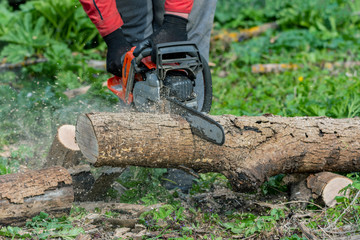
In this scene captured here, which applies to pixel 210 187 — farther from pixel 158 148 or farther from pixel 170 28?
pixel 170 28

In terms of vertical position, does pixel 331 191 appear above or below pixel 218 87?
above

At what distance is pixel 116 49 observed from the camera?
12.6ft

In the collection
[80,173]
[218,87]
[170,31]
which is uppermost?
[170,31]

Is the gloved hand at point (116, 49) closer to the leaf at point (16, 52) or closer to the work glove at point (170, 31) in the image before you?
the work glove at point (170, 31)

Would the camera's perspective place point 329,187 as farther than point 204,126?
Yes

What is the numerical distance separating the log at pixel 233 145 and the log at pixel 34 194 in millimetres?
256

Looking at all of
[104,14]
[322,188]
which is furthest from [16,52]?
[322,188]

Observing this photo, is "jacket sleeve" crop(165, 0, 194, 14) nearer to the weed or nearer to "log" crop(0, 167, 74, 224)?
"log" crop(0, 167, 74, 224)

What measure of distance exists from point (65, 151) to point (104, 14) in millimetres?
1127

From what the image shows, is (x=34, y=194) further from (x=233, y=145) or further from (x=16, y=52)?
(x=16, y=52)

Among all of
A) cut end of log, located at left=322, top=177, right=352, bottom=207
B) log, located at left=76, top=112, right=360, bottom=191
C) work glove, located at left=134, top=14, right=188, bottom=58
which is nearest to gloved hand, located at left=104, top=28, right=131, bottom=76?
work glove, located at left=134, top=14, right=188, bottom=58

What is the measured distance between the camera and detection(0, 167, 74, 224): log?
9.51 feet

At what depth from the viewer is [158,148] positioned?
292 centimetres

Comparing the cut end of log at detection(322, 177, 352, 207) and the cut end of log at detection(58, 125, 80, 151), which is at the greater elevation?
the cut end of log at detection(58, 125, 80, 151)
